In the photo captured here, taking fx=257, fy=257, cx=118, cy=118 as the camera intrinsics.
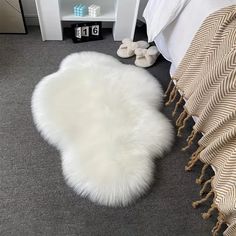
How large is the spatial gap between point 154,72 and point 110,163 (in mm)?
918

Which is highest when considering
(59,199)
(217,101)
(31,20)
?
(217,101)

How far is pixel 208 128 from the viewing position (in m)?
1.26

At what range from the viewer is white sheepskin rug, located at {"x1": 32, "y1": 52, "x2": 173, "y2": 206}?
1.30 metres

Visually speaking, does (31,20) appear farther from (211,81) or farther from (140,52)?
(211,81)

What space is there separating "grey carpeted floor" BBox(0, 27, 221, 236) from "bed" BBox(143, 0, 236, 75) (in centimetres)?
58

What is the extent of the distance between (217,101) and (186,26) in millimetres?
550

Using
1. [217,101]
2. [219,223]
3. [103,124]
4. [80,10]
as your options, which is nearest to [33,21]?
[80,10]

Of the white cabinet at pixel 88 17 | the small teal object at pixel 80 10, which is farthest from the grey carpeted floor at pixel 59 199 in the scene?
the small teal object at pixel 80 10

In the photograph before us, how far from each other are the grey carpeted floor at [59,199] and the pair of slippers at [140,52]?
732mm

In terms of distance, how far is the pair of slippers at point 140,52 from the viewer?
1988mm

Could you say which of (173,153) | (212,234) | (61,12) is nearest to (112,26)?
(61,12)

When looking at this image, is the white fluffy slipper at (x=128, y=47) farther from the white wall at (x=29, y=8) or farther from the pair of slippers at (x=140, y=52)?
the white wall at (x=29, y=8)

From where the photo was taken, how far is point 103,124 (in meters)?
1.52

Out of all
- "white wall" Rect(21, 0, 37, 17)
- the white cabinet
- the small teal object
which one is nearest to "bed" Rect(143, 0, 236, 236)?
the white cabinet
